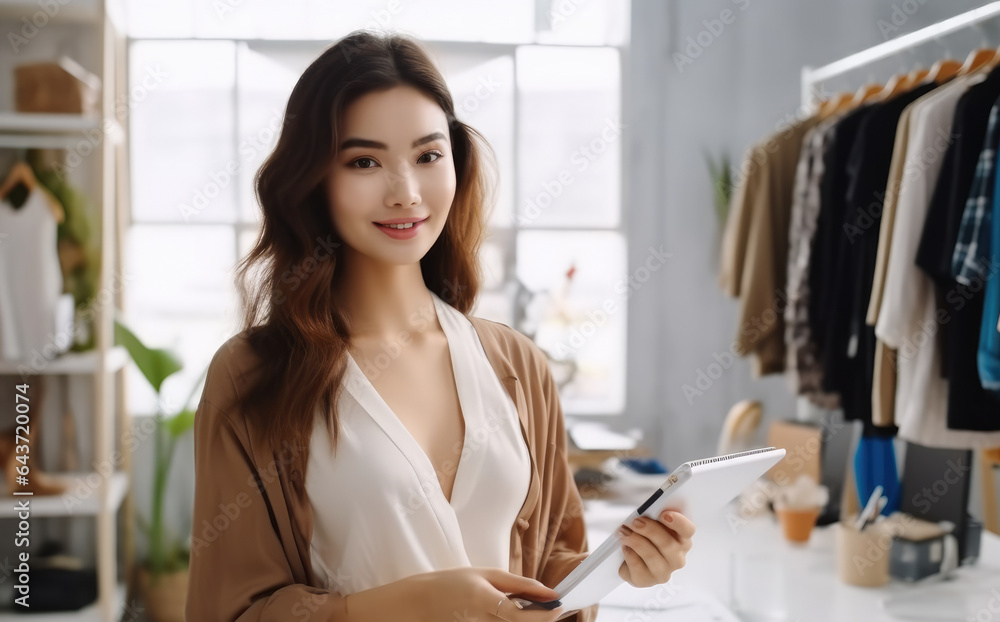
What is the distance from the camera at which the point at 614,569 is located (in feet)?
3.13

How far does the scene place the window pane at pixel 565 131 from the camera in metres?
3.50

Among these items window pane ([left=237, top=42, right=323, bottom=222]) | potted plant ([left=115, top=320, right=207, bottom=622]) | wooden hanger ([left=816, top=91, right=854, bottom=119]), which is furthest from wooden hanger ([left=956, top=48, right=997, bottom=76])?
potted plant ([left=115, top=320, right=207, bottom=622])

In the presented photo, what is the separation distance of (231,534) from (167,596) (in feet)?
7.73

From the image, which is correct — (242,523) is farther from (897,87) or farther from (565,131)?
(565,131)

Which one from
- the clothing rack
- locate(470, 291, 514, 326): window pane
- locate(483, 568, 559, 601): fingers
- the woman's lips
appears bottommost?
locate(483, 568, 559, 601): fingers

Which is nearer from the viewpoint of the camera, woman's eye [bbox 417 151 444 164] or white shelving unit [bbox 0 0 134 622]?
woman's eye [bbox 417 151 444 164]

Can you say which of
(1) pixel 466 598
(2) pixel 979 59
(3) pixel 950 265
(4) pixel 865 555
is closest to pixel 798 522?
(4) pixel 865 555

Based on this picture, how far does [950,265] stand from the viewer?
187 cm

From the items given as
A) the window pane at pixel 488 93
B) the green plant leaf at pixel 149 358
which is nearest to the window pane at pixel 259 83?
the window pane at pixel 488 93

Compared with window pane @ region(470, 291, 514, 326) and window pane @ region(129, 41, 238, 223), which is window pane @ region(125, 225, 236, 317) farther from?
window pane @ region(470, 291, 514, 326)

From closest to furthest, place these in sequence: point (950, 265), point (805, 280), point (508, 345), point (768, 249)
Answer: point (508, 345) < point (950, 265) < point (805, 280) < point (768, 249)

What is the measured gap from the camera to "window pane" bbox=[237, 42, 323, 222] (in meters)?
3.38

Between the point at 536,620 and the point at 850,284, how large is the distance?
184cm

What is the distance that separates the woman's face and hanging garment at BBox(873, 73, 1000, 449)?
144 centimetres
